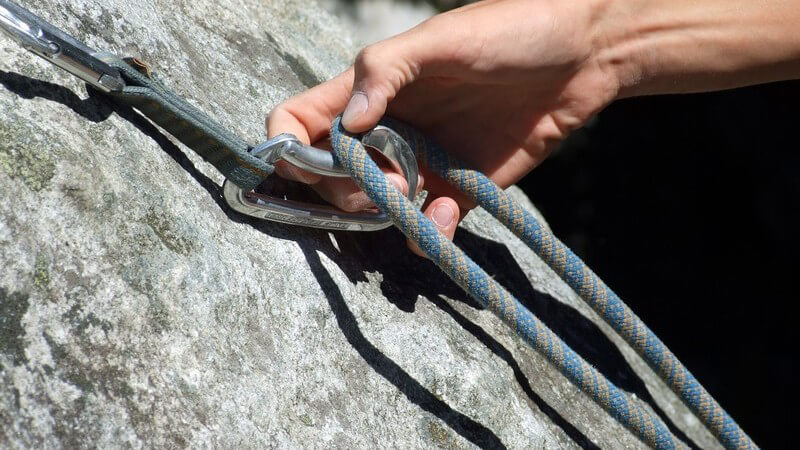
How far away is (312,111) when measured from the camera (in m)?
1.34

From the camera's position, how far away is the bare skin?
1355mm

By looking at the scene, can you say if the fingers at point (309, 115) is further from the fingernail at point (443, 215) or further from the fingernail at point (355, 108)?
the fingernail at point (443, 215)

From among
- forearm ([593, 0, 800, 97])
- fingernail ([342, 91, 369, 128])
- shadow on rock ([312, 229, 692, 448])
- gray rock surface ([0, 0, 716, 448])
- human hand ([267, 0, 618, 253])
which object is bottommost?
gray rock surface ([0, 0, 716, 448])

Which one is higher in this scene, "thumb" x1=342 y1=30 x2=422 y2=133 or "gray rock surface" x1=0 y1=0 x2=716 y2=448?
"thumb" x1=342 y1=30 x2=422 y2=133

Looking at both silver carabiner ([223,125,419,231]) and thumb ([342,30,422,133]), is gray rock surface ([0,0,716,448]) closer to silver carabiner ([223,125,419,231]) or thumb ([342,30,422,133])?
silver carabiner ([223,125,419,231])

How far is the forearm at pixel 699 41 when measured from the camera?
1.58m

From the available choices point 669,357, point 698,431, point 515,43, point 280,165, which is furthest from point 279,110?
point 698,431

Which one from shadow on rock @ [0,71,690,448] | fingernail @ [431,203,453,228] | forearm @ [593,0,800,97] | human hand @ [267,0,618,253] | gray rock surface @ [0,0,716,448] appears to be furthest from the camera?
forearm @ [593,0,800,97]

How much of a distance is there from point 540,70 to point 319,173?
525 mm

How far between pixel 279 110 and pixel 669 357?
821 mm

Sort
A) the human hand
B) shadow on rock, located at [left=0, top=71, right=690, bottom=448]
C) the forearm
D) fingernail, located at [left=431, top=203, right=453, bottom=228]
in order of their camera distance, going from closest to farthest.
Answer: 1. shadow on rock, located at [left=0, top=71, right=690, bottom=448]
2. the human hand
3. fingernail, located at [left=431, top=203, right=453, bottom=228]
4. the forearm

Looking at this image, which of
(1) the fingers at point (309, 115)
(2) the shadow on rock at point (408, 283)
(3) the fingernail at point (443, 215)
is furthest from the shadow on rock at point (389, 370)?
(3) the fingernail at point (443, 215)

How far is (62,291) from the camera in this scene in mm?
949

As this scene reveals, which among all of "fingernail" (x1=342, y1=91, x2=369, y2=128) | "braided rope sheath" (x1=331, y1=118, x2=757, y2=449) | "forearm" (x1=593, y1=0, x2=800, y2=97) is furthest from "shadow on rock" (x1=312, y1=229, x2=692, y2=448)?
"forearm" (x1=593, y1=0, x2=800, y2=97)
